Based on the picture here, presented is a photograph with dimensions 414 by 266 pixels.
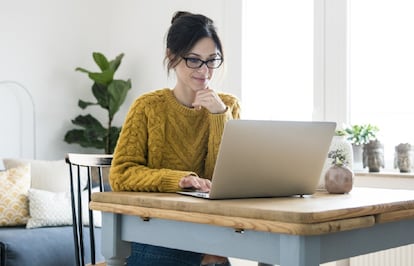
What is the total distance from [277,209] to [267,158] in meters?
0.26

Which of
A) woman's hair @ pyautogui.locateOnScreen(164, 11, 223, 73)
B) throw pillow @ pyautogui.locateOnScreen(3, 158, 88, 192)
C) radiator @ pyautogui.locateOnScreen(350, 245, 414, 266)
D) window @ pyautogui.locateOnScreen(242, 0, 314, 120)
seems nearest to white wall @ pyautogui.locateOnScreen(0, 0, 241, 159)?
window @ pyautogui.locateOnScreen(242, 0, 314, 120)

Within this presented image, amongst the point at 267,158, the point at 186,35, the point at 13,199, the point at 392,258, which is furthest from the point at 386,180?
the point at 267,158

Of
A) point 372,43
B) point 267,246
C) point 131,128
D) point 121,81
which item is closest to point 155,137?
point 131,128

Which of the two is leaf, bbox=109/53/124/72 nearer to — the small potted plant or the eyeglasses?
the eyeglasses

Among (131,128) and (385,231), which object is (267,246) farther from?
(131,128)

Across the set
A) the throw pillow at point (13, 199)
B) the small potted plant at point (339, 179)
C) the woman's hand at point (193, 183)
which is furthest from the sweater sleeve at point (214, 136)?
the throw pillow at point (13, 199)

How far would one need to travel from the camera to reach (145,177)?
1.99 meters

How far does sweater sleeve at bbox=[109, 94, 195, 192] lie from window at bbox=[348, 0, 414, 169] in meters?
2.05

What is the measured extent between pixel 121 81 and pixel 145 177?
2.97 m

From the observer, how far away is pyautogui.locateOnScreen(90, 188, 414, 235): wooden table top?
4.77 ft

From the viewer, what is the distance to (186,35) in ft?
7.13

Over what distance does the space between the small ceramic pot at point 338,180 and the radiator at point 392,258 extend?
5.54 ft

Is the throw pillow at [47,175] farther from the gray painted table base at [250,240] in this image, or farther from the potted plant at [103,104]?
the gray painted table base at [250,240]

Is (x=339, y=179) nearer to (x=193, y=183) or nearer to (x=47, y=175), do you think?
(x=193, y=183)
